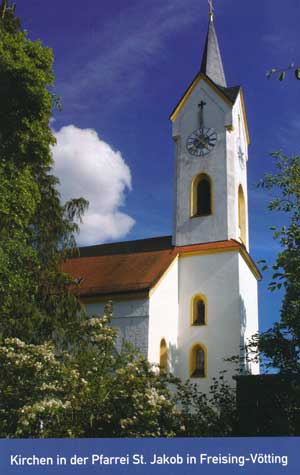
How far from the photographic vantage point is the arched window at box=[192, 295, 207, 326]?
74.7 feet

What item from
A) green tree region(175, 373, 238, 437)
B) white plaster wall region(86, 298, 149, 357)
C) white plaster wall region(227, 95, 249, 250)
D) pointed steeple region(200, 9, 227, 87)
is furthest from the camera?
pointed steeple region(200, 9, 227, 87)

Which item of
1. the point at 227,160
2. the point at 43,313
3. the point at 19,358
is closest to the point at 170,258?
the point at 227,160

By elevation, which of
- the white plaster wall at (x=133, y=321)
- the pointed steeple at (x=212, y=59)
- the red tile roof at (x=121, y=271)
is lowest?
the white plaster wall at (x=133, y=321)

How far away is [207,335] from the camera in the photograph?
2225 cm

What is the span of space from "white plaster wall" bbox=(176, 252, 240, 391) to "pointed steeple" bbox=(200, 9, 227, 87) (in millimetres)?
10223

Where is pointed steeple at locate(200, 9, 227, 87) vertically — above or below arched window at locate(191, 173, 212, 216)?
above

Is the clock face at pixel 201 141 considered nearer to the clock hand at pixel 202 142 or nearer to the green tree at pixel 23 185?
the clock hand at pixel 202 142

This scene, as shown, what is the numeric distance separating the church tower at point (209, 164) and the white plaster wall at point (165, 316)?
239cm

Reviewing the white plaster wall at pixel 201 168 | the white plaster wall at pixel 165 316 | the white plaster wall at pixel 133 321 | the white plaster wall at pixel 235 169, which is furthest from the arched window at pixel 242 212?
the white plaster wall at pixel 133 321

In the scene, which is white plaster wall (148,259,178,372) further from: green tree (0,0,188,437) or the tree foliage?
green tree (0,0,188,437)

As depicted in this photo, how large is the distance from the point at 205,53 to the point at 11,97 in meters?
17.3

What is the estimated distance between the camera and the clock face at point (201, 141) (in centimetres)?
2600

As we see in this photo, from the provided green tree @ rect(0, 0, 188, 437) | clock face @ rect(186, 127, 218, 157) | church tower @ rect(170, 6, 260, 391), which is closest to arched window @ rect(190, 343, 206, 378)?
church tower @ rect(170, 6, 260, 391)

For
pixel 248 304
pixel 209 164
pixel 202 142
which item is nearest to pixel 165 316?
pixel 248 304
